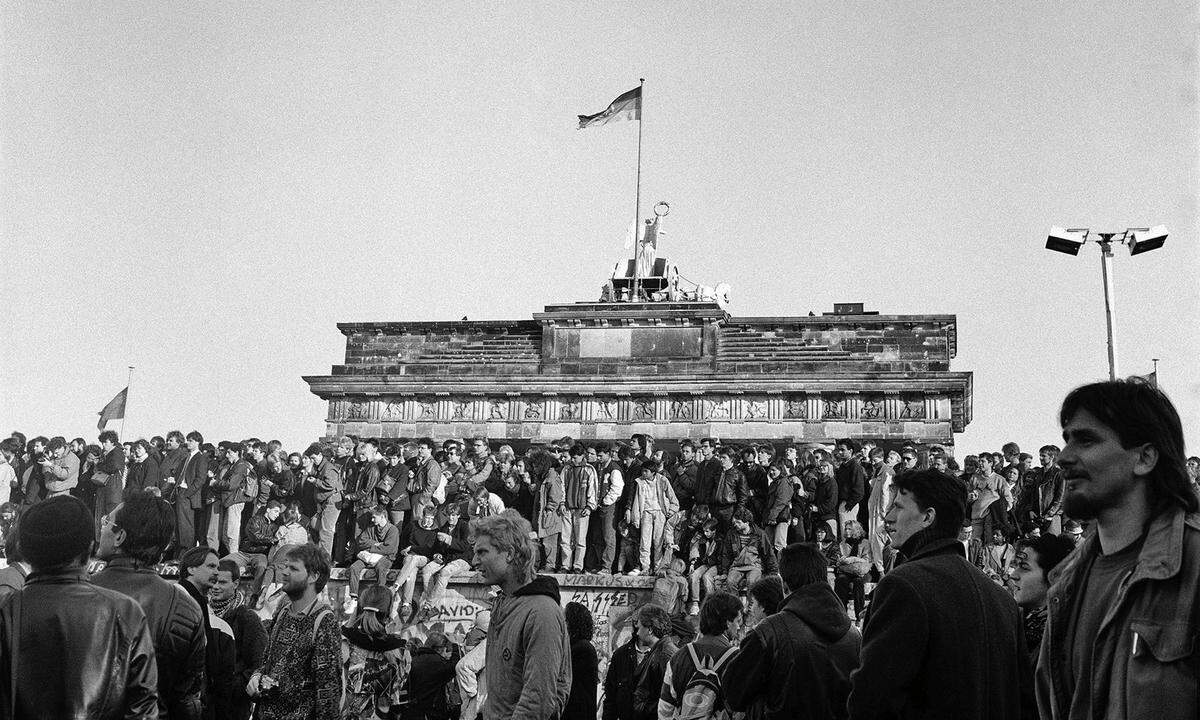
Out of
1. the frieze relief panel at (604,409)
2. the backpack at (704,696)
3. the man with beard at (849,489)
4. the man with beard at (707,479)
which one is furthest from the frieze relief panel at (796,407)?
the backpack at (704,696)

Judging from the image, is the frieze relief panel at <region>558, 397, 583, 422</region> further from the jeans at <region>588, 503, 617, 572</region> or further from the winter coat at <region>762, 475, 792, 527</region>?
the winter coat at <region>762, 475, 792, 527</region>

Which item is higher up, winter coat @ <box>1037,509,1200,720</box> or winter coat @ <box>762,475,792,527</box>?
winter coat @ <box>762,475,792,527</box>

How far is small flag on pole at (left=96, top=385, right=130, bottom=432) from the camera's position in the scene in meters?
27.8

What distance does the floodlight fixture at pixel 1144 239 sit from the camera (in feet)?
56.2

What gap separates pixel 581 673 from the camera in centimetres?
726

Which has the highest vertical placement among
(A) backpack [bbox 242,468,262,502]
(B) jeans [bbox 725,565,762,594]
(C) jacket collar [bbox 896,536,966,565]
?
(A) backpack [bbox 242,468,262,502]

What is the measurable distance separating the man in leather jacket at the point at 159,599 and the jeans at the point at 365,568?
37.4ft

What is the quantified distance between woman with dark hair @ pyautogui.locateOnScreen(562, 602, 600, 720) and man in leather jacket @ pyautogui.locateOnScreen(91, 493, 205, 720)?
2408 millimetres

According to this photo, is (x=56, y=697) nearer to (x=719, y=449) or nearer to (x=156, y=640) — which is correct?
(x=156, y=640)

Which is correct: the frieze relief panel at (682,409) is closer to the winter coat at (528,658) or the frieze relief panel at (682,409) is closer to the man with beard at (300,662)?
the man with beard at (300,662)

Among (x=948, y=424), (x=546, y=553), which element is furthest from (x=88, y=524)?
(x=948, y=424)

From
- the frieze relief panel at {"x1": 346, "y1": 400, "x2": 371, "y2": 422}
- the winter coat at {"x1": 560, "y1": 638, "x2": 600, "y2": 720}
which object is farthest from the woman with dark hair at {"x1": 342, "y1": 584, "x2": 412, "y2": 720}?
the frieze relief panel at {"x1": 346, "y1": 400, "x2": 371, "y2": 422}

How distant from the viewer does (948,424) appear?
30.5 m

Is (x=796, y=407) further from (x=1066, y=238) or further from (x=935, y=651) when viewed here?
(x=935, y=651)
